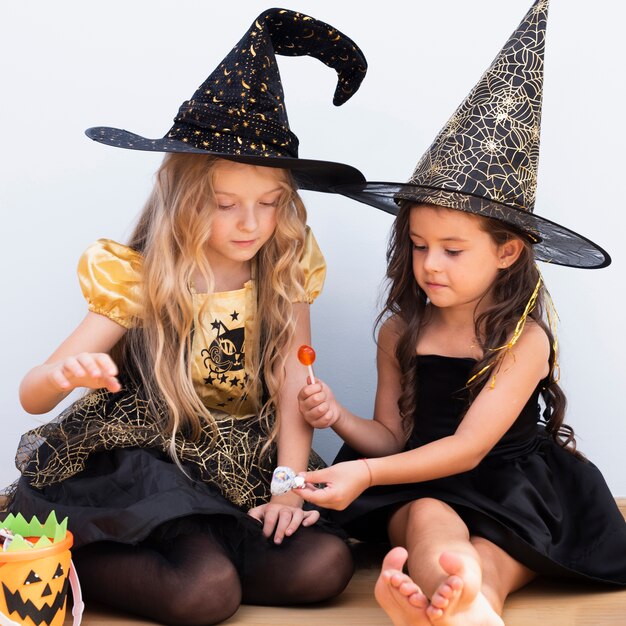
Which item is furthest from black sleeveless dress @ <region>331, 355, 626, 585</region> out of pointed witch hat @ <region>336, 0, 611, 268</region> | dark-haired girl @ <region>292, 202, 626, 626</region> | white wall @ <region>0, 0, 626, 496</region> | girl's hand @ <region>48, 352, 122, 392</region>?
girl's hand @ <region>48, 352, 122, 392</region>

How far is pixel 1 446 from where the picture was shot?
185cm

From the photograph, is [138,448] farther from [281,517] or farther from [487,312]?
[487,312]

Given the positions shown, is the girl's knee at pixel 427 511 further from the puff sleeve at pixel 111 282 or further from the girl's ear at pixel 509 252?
the puff sleeve at pixel 111 282

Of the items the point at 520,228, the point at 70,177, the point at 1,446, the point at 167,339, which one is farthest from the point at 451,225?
the point at 1,446

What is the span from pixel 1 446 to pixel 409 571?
920mm

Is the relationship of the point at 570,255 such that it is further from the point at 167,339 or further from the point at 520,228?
the point at 167,339

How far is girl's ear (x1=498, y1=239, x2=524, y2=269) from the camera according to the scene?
144cm

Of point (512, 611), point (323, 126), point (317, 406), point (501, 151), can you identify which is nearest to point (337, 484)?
point (317, 406)

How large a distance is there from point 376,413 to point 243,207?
1.38ft

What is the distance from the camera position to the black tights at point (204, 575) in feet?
4.06

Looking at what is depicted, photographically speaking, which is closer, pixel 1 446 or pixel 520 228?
pixel 520 228

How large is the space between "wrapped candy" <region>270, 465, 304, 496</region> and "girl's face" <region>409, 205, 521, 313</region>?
35 centimetres

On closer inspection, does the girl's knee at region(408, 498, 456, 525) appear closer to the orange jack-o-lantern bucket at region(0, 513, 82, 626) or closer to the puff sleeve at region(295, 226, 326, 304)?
the puff sleeve at region(295, 226, 326, 304)

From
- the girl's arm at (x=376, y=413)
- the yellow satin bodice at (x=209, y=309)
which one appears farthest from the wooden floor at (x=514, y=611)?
the yellow satin bodice at (x=209, y=309)
